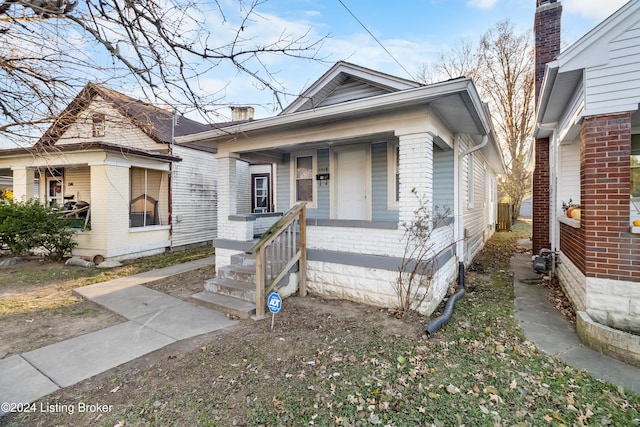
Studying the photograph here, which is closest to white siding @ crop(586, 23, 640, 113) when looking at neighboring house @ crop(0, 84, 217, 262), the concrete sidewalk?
the concrete sidewalk

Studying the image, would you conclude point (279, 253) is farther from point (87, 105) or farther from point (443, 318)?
point (87, 105)

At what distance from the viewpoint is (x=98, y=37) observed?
2793 mm

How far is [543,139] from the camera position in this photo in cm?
830

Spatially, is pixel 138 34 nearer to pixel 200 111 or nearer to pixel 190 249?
pixel 200 111

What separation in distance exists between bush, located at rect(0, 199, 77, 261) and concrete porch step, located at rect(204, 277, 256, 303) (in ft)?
19.3

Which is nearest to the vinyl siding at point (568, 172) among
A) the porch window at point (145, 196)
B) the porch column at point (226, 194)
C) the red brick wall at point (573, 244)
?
the red brick wall at point (573, 244)

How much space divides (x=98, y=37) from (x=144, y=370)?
128 inches

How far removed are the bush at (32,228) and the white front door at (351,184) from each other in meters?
7.57

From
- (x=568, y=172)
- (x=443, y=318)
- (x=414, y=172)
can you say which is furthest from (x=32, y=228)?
(x=568, y=172)

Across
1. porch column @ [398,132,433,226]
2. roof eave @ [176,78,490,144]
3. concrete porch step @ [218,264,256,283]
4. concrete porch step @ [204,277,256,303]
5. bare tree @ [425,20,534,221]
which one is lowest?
concrete porch step @ [204,277,256,303]

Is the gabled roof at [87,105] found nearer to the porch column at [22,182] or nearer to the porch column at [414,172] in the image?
the porch column at [414,172]

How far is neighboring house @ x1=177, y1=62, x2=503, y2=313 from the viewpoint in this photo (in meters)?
4.52

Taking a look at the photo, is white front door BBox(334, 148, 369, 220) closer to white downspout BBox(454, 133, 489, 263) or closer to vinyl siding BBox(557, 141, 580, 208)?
white downspout BBox(454, 133, 489, 263)

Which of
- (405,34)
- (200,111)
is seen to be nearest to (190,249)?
(200,111)
